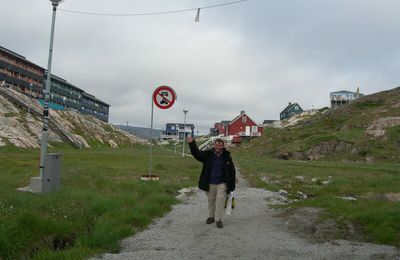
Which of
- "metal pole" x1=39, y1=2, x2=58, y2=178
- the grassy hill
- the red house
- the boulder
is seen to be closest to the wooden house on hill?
the red house

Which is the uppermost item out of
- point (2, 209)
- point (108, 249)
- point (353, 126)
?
point (353, 126)

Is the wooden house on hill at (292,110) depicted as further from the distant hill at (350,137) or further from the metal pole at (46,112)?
the metal pole at (46,112)

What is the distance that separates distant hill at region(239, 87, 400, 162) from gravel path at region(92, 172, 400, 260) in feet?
143

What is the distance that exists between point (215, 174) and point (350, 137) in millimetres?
54214

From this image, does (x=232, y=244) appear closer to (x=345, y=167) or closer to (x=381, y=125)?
(x=345, y=167)

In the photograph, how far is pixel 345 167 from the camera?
123 ft

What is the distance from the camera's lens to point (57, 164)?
13711 mm

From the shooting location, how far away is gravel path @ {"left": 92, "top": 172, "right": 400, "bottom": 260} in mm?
7500

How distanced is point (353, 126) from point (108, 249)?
6911cm

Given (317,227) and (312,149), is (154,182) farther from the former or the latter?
(312,149)

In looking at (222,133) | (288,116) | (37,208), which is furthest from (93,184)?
(288,116)

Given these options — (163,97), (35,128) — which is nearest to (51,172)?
(163,97)

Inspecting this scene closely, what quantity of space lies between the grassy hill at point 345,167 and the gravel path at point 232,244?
1.09 m

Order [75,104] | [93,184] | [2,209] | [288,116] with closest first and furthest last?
[2,209] → [93,184] → [75,104] → [288,116]
